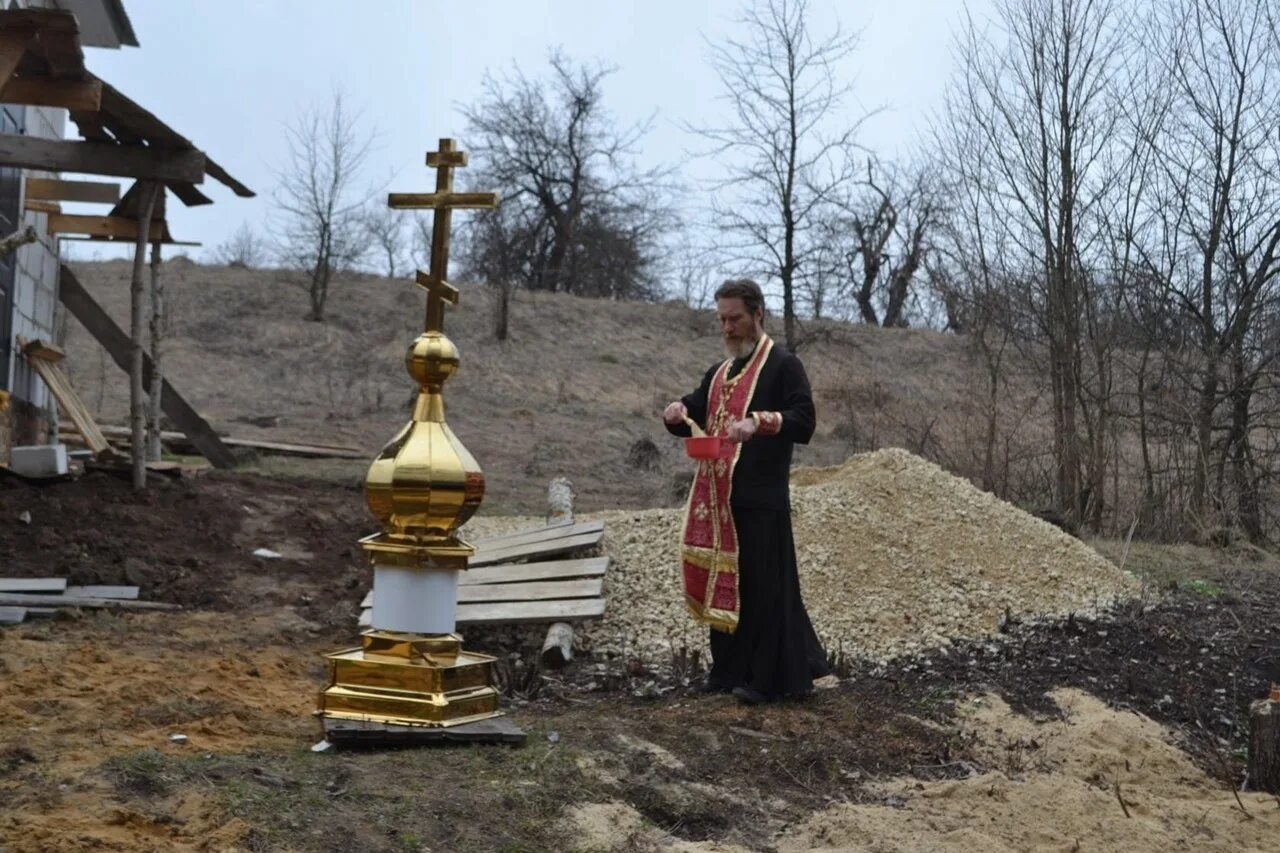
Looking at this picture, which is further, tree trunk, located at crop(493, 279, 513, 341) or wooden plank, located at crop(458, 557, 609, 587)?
tree trunk, located at crop(493, 279, 513, 341)

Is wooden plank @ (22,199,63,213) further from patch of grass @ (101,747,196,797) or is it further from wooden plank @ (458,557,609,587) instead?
patch of grass @ (101,747,196,797)

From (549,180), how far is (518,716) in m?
34.6

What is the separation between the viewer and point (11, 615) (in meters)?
7.84

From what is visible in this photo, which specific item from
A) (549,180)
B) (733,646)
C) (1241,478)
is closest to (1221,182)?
(1241,478)

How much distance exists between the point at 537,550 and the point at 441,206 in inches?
196

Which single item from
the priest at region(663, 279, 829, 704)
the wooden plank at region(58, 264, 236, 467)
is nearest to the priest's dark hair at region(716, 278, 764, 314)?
the priest at region(663, 279, 829, 704)

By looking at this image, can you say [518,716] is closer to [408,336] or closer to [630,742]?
[630,742]

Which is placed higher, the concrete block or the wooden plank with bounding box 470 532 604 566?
the concrete block

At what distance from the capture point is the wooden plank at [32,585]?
8.33 metres

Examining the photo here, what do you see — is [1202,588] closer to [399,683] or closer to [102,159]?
[399,683]

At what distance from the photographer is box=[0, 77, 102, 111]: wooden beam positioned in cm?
913

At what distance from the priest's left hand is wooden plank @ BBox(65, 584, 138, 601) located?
480 centimetres

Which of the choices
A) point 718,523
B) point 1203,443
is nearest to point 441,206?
point 718,523

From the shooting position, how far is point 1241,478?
1445 centimetres
